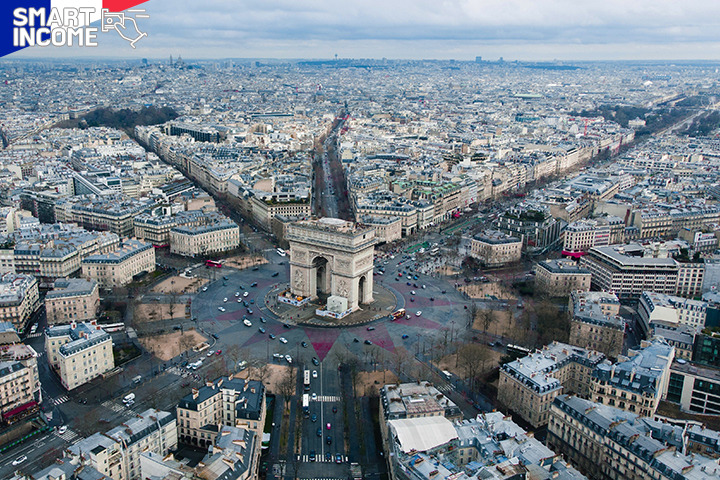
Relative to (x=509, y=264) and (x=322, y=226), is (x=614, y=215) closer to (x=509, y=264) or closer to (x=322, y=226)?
(x=509, y=264)

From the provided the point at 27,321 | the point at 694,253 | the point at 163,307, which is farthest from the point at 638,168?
the point at 27,321

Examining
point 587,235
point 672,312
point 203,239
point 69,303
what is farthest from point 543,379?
point 203,239

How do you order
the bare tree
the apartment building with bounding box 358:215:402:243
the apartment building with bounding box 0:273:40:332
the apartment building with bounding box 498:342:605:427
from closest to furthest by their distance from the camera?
the apartment building with bounding box 498:342:605:427 → the bare tree → the apartment building with bounding box 0:273:40:332 → the apartment building with bounding box 358:215:402:243

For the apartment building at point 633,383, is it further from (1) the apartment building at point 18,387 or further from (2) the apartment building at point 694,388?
(1) the apartment building at point 18,387

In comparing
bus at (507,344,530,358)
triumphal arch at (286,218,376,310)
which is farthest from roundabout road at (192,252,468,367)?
bus at (507,344,530,358)

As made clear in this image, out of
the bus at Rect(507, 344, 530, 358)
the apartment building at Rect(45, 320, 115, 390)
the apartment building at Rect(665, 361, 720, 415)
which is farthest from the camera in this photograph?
the bus at Rect(507, 344, 530, 358)

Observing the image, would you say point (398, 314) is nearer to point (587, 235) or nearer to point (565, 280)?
point (565, 280)

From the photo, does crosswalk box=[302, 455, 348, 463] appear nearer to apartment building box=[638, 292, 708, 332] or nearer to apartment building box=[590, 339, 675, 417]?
apartment building box=[590, 339, 675, 417]
